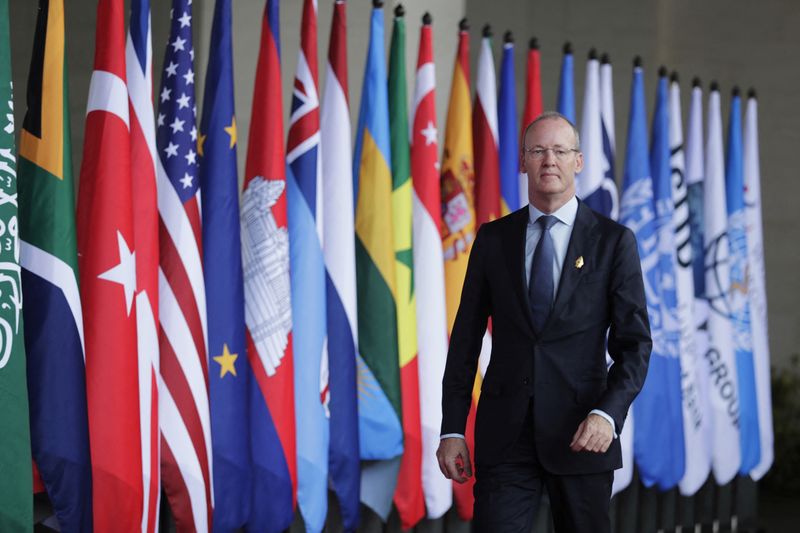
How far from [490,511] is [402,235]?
7.86 feet

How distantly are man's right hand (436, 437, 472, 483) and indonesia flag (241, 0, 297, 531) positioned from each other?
1.77 m

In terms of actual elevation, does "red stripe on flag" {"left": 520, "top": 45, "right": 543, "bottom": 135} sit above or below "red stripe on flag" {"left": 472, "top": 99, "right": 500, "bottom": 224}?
above

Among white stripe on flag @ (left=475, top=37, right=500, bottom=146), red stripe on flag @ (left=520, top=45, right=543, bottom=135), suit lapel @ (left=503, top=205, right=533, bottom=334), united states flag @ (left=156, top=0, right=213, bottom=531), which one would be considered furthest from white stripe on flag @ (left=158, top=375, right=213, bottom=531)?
red stripe on flag @ (left=520, top=45, right=543, bottom=135)

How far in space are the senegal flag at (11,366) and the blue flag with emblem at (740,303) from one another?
4.00 metres

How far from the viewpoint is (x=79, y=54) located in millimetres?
6383

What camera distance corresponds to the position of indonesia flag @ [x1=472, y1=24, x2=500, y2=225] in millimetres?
5004

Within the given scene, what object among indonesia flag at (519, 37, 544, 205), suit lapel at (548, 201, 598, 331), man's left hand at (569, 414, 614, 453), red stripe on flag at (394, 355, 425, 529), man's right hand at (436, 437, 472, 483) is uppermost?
indonesia flag at (519, 37, 544, 205)

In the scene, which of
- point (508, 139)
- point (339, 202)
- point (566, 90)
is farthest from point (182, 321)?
point (566, 90)

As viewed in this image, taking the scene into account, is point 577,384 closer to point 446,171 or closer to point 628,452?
point 446,171

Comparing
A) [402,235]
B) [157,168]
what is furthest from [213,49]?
[402,235]

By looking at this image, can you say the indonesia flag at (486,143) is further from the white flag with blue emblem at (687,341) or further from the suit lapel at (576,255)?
the suit lapel at (576,255)

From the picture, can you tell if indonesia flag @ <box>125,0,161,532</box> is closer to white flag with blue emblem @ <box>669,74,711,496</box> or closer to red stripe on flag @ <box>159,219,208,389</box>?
red stripe on flag @ <box>159,219,208,389</box>

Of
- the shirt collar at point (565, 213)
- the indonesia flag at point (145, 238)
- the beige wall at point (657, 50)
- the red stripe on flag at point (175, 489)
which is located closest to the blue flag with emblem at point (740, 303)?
the beige wall at point (657, 50)

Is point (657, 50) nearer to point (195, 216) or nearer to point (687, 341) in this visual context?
point (687, 341)
